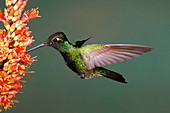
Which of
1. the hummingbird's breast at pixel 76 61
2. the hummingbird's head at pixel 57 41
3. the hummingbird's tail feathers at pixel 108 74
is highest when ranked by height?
the hummingbird's head at pixel 57 41

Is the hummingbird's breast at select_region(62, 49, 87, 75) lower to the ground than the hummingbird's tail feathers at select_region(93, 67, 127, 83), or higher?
higher

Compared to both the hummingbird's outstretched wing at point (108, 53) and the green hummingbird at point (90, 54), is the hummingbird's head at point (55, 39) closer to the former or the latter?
the green hummingbird at point (90, 54)

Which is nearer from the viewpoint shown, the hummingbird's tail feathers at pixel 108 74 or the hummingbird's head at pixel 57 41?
the hummingbird's head at pixel 57 41

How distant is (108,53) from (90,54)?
6 centimetres

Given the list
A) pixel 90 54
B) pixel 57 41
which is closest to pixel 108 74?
pixel 90 54

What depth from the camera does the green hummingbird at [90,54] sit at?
652 mm

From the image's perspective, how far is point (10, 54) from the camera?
599 mm

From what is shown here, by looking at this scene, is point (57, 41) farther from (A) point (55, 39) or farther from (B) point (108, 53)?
(B) point (108, 53)

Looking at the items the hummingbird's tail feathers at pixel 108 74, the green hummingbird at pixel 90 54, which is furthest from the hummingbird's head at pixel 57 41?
the hummingbird's tail feathers at pixel 108 74

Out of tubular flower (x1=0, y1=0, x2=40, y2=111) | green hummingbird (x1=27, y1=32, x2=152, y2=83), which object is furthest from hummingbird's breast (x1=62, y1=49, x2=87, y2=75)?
tubular flower (x1=0, y1=0, x2=40, y2=111)

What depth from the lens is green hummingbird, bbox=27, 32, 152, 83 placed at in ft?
2.14

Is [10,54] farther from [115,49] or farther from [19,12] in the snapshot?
[115,49]

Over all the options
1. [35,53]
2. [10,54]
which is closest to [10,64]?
[10,54]

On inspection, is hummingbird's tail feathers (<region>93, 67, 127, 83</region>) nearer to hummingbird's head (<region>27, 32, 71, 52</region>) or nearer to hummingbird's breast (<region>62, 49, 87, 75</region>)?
hummingbird's breast (<region>62, 49, 87, 75</region>)
